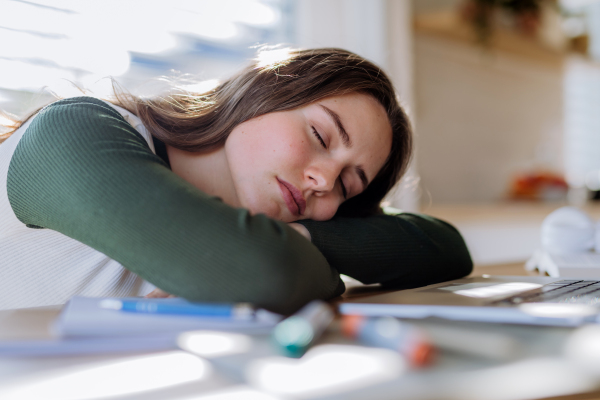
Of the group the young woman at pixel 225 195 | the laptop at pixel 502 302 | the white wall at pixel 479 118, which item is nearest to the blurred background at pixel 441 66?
the white wall at pixel 479 118

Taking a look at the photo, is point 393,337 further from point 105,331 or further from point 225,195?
point 225,195

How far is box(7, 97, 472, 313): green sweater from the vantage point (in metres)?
0.50

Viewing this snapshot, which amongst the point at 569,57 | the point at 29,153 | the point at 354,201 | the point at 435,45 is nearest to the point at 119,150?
the point at 29,153

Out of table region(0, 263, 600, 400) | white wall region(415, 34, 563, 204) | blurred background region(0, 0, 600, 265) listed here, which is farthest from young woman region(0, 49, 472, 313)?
white wall region(415, 34, 563, 204)

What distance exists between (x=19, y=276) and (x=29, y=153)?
0.21m

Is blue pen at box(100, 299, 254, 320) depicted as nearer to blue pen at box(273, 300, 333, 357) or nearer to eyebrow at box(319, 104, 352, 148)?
blue pen at box(273, 300, 333, 357)

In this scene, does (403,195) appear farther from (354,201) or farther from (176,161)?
(176,161)

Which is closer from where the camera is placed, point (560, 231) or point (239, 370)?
point (239, 370)

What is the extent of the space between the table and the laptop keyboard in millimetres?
169

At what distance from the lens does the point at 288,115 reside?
0.88 metres

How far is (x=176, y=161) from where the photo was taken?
970mm

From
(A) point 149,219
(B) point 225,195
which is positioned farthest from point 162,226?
(B) point 225,195

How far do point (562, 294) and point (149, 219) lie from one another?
0.50 meters

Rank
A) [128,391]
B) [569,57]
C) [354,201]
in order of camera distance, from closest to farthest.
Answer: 1. [128,391]
2. [354,201]
3. [569,57]
